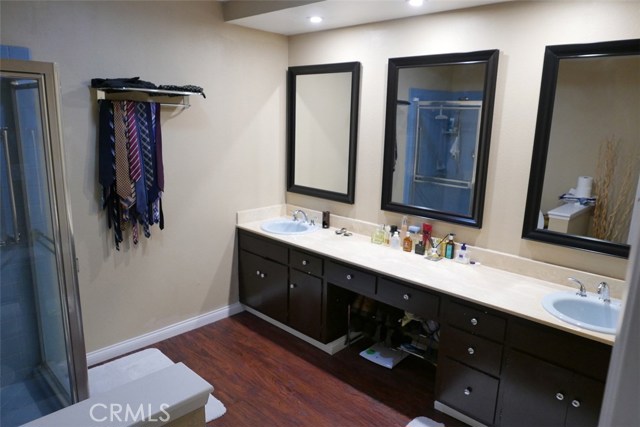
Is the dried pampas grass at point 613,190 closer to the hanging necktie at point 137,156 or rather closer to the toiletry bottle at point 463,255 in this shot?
the toiletry bottle at point 463,255

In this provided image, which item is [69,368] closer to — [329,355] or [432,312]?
[329,355]

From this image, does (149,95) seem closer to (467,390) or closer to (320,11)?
(320,11)

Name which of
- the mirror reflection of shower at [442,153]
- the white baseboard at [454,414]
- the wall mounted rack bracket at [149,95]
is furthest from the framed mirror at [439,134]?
the wall mounted rack bracket at [149,95]

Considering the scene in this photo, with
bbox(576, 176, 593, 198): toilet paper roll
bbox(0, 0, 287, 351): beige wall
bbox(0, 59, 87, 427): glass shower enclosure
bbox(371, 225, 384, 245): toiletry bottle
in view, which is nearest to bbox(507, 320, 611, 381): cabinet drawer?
bbox(576, 176, 593, 198): toilet paper roll

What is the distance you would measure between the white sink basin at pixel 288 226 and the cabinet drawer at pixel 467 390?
152 centimetres

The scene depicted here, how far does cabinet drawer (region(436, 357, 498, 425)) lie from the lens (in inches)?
87.0

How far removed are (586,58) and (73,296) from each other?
9.27ft

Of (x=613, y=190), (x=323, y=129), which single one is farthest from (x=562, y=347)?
(x=323, y=129)

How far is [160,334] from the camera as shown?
3203 mm

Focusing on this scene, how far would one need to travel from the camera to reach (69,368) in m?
2.11

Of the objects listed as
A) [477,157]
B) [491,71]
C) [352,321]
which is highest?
[491,71]

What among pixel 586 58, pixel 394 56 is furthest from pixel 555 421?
pixel 394 56

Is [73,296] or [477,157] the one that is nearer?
[73,296]
